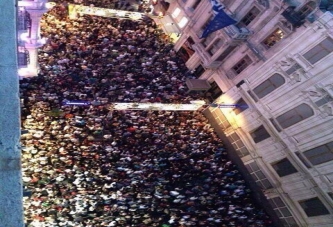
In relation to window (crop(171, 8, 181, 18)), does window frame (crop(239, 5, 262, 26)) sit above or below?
above

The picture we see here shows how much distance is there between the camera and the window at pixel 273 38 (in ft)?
81.7

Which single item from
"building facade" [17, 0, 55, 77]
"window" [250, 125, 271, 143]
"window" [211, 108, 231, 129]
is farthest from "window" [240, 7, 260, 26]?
"building facade" [17, 0, 55, 77]

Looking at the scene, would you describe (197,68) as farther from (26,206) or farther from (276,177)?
(26,206)

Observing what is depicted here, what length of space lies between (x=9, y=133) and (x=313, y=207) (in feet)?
64.8

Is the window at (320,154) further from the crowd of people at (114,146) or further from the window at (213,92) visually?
the window at (213,92)

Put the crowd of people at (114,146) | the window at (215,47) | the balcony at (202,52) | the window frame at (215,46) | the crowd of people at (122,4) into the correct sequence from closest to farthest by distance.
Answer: the crowd of people at (114,146), the window frame at (215,46), the window at (215,47), the balcony at (202,52), the crowd of people at (122,4)

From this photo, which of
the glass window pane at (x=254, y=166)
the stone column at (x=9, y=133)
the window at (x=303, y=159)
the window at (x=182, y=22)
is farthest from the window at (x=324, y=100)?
the stone column at (x=9, y=133)

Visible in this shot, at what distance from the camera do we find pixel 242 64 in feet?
91.1

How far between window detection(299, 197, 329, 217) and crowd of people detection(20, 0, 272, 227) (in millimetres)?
A: 2723

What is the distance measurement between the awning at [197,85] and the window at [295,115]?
7.40 m

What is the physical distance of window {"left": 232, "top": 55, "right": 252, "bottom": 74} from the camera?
2722 centimetres

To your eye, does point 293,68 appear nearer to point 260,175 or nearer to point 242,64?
point 242,64

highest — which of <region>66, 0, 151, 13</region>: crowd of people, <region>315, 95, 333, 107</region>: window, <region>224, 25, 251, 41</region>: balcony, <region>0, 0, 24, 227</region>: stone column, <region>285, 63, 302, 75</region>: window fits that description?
<region>0, 0, 24, 227</region>: stone column

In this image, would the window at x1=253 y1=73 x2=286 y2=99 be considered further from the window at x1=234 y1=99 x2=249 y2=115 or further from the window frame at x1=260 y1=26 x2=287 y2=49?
the window frame at x1=260 y1=26 x2=287 y2=49
